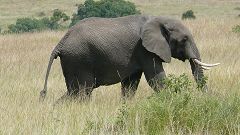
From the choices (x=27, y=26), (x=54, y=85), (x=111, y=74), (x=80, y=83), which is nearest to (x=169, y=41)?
(x=111, y=74)

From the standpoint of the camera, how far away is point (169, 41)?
7594 millimetres

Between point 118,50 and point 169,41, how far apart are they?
2.35 feet

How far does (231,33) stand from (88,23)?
29.0 ft

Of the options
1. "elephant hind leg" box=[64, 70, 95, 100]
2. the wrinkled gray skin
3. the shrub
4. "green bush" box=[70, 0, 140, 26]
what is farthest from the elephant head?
the shrub

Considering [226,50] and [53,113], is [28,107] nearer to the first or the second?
[53,113]

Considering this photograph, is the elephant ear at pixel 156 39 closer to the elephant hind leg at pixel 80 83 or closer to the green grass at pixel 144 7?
the elephant hind leg at pixel 80 83

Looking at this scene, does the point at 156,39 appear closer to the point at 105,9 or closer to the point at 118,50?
the point at 118,50

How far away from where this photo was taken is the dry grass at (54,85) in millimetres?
5258

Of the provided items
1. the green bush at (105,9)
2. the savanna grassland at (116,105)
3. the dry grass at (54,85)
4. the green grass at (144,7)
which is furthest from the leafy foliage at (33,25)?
the savanna grassland at (116,105)

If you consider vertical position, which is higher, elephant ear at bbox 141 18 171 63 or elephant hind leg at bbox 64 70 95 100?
elephant ear at bbox 141 18 171 63

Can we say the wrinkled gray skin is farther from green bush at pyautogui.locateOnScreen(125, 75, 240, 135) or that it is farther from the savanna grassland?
green bush at pyautogui.locateOnScreen(125, 75, 240, 135)

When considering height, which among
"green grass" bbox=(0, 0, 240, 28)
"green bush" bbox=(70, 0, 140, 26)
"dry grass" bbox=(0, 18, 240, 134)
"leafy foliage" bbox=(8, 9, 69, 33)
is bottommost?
"green grass" bbox=(0, 0, 240, 28)

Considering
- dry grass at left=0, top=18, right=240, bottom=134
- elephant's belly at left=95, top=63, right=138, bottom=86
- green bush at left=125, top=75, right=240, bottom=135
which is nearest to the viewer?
green bush at left=125, top=75, right=240, bottom=135

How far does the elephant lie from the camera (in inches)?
289
